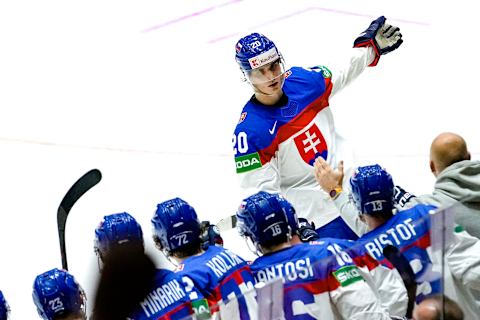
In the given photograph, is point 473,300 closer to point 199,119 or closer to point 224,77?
point 199,119

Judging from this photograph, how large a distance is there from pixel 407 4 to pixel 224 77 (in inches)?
73.4

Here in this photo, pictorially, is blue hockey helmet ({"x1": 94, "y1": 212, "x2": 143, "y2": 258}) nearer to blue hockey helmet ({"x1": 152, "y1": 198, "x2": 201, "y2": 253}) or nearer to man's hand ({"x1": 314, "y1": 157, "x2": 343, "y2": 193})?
blue hockey helmet ({"x1": 152, "y1": 198, "x2": 201, "y2": 253})

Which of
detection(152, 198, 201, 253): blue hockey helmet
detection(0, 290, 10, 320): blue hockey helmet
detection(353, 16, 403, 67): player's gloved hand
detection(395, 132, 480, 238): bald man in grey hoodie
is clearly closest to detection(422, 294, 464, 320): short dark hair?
detection(395, 132, 480, 238): bald man in grey hoodie

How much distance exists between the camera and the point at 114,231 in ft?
12.0

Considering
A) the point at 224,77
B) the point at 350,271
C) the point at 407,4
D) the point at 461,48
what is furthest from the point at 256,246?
the point at 407,4

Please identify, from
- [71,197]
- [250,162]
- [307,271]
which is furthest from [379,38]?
[307,271]

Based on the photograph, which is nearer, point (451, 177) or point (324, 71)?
point (451, 177)

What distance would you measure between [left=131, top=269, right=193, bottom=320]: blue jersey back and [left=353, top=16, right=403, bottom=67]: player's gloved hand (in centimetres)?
222

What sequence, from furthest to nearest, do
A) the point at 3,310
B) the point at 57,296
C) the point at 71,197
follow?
the point at 71,197, the point at 3,310, the point at 57,296

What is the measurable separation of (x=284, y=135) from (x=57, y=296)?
72.5 inches

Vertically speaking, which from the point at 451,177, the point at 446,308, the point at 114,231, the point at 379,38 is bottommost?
the point at 446,308

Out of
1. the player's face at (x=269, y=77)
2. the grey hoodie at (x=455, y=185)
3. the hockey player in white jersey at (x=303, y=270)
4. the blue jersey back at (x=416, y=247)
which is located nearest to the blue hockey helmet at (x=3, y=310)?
the hockey player in white jersey at (x=303, y=270)

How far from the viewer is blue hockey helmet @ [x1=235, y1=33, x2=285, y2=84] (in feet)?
16.0

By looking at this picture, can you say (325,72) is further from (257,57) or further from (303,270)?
(303,270)
